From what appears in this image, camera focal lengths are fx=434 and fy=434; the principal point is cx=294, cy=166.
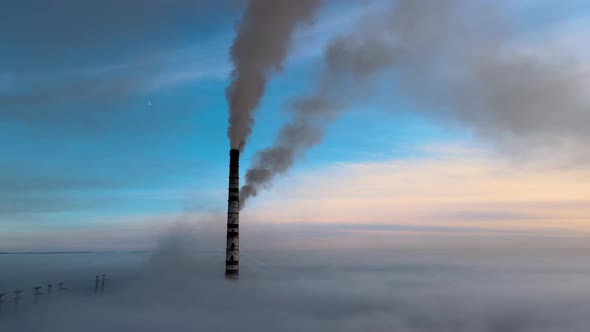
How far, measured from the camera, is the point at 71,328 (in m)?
58.2

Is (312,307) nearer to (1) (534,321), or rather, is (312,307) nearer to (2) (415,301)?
(2) (415,301)

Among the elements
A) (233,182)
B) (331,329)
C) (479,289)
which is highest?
(233,182)

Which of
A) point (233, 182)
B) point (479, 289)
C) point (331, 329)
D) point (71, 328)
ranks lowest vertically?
point (479, 289)

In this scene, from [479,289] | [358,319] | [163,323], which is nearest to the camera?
[163,323]

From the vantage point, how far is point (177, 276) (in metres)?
96.2

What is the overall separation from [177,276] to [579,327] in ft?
341

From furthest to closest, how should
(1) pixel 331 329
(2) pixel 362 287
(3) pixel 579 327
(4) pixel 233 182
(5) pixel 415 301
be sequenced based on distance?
(2) pixel 362 287
(5) pixel 415 301
(3) pixel 579 327
(1) pixel 331 329
(4) pixel 233 182

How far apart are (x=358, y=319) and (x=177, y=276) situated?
40459mm

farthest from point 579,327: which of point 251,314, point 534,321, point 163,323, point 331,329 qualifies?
point 163,323

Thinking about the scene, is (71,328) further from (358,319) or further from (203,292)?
(358,319)

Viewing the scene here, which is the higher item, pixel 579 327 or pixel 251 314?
pixel 251 314

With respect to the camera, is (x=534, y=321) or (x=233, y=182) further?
(x=534, y=321)

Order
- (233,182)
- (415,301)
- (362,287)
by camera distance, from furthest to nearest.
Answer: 1. (362,287)
2. (415,301)
3. (233,182)

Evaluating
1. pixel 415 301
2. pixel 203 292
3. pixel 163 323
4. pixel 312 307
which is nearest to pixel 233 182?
pixel 163 323
